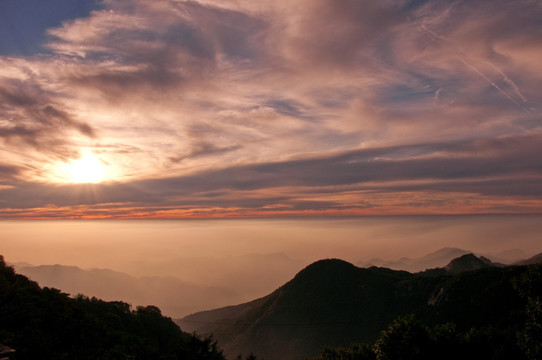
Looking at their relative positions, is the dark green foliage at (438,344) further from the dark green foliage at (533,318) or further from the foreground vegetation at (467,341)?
the dark green foliage at (533,318)

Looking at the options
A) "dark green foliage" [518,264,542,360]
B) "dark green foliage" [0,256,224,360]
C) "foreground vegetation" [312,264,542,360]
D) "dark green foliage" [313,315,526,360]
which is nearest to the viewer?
"dark green foliage" [518,264,542,360]

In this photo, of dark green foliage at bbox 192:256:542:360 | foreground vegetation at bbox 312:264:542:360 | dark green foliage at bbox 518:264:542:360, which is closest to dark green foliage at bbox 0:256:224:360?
foreground vegetation at bbox 312:264:542:360

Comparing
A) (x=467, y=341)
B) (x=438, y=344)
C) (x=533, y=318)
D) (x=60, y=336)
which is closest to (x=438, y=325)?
(x=467, y=341)

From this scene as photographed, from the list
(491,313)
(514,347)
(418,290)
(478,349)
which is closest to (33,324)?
(478,349)

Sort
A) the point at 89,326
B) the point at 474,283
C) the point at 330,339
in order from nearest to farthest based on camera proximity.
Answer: the point at 89,326
the point at 474,283
the point at 330,339

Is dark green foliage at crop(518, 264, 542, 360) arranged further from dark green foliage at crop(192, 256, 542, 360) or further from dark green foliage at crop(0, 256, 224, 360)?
A: dark green foliage at crop(0, 256, 224, 360)

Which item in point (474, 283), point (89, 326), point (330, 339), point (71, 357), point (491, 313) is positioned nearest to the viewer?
point (71, 357)

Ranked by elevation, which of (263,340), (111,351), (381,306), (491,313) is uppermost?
(111,351)

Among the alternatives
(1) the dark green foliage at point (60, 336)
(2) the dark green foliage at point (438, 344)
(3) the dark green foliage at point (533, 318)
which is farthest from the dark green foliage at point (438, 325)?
(1) the dark green foliage at point (60, 336)

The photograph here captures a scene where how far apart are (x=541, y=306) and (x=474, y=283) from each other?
12555 cm

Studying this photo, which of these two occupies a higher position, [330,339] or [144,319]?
[144,319]

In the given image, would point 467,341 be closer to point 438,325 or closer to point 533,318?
point 438,325

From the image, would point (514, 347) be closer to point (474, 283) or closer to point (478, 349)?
point (478, 349)

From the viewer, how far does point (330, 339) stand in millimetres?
178375
